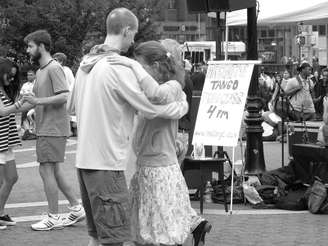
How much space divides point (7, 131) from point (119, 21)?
9.29 feet

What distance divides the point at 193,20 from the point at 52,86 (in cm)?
6091

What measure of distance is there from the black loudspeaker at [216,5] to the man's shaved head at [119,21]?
4.34 m

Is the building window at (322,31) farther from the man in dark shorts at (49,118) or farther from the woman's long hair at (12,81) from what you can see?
the man in dark shorts at (49,118)

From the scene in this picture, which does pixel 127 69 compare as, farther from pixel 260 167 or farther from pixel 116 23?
pixel 260 167

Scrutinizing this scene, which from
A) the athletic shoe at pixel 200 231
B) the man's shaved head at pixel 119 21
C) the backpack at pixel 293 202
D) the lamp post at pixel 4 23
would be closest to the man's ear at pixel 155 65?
the man's shaved head at pixel 119 21

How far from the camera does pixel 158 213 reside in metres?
5.09

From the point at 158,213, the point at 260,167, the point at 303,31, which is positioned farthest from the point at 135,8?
the point at 158,213

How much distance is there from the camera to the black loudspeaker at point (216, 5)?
905 cm

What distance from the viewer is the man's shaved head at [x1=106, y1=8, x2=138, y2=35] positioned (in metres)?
4.81

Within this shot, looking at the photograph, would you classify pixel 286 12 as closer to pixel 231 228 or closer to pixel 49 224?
pixel 231 228

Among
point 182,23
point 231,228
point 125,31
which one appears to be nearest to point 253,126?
point 231,228

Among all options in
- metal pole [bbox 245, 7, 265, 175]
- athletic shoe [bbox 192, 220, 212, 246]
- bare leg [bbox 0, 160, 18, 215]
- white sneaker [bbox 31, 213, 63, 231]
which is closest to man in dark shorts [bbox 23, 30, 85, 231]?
white sneaker [bbox 31, 213, 63, 231]

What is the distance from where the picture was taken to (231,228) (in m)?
7.41

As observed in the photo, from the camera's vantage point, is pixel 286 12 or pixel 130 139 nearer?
pixel 130 139
